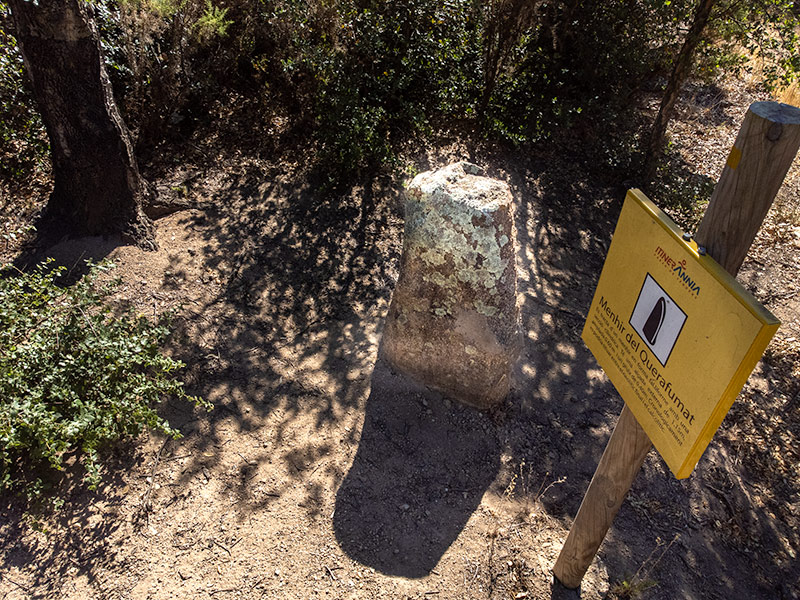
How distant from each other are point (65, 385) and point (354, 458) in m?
1.90

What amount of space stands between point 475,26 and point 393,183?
2.37 meters

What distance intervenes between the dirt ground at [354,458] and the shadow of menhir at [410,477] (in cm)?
1

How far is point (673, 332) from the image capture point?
2.08 metres

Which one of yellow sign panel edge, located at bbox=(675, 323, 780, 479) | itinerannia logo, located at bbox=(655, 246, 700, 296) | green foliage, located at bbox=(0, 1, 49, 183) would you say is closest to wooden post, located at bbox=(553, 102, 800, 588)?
itinerannia logo, located at bbox=(655, 246, 700, 296)

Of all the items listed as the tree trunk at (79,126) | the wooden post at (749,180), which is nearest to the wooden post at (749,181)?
the wooden post at (749,180)

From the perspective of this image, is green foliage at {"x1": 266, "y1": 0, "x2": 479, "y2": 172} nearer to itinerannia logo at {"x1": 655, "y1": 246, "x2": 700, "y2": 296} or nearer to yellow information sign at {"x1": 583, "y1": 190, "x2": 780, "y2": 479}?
yellow information sign at {"x1": 583, "y1": 190, "x2": 780, "y2": 479}

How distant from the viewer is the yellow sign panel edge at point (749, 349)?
1.67m

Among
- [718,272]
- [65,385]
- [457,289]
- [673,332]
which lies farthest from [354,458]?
[718,272]

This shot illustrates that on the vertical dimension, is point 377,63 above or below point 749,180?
below

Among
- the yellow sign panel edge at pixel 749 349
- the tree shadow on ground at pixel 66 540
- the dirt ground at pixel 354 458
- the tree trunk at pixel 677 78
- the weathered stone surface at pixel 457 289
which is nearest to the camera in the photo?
the yellow sign panel edge at pixel 749 349

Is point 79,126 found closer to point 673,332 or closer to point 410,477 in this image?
point 410,477

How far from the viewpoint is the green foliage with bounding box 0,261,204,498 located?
10.1 ft

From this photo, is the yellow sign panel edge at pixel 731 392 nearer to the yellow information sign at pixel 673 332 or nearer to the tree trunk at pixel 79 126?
the yellow information sign at pixel 673 332

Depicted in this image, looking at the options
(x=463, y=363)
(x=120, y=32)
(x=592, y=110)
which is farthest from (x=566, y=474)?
(x=120, y=32)
